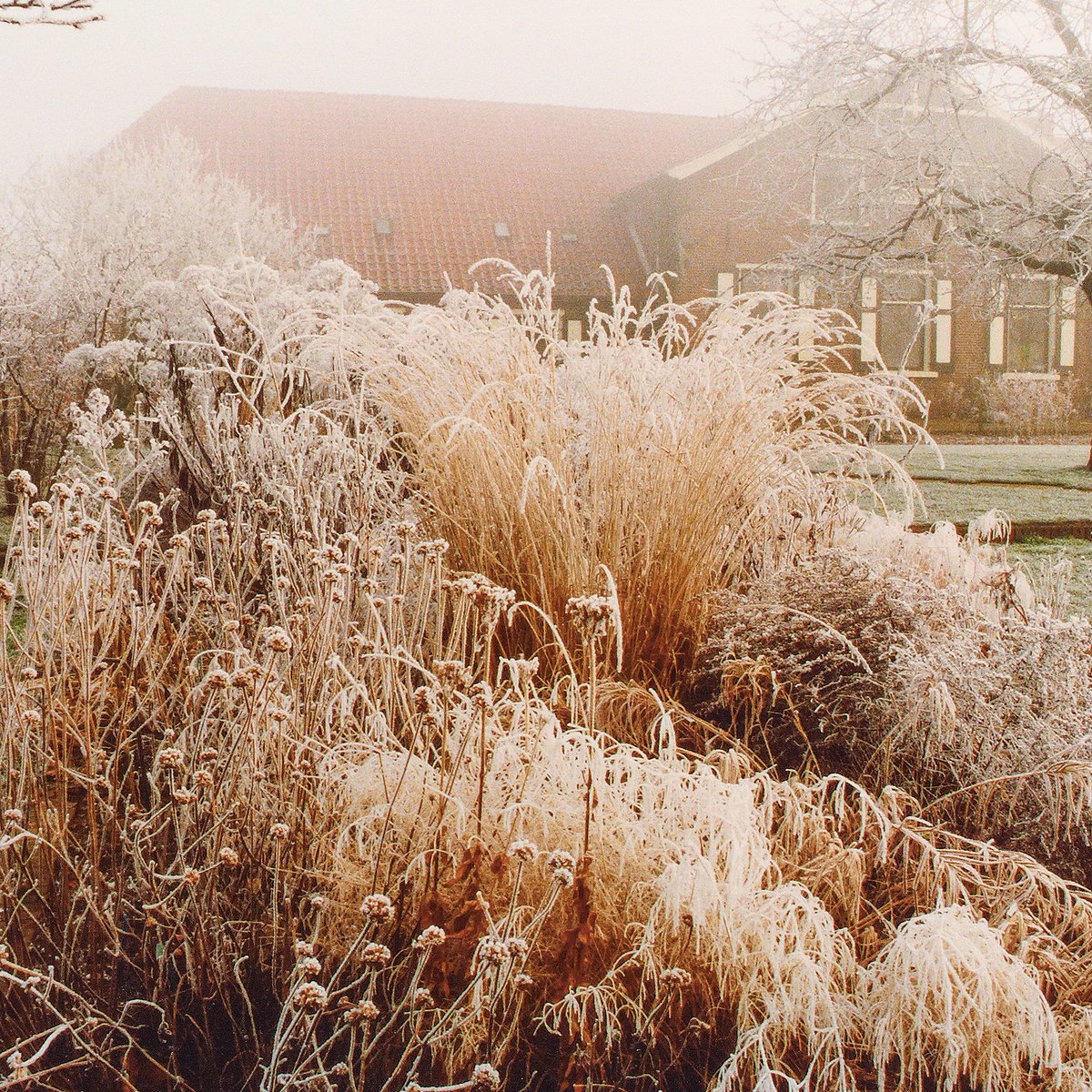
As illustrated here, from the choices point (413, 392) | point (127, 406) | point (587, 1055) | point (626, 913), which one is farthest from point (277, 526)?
point (127, 406)

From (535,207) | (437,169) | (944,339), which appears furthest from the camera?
(437,169)

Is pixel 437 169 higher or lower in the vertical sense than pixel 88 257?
higher

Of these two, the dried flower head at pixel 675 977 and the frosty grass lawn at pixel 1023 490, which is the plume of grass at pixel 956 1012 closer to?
the dried flower head at pixel 675 977

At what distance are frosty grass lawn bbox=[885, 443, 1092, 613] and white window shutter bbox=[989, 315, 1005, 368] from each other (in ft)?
17.4

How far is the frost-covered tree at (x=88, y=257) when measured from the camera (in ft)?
26.5

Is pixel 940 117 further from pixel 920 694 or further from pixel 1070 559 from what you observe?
pixel 920 694

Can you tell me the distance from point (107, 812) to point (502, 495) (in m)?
1.23

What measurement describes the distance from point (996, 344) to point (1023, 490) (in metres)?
10.1

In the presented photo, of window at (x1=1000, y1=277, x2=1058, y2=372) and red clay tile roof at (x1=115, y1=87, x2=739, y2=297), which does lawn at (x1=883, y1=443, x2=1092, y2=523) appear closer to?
window at (x1=1000, y1=277, x2=1058, y2=372)

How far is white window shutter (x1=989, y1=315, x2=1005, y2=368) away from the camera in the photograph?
16906 millimetres

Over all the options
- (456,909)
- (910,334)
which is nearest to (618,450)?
(456,909)

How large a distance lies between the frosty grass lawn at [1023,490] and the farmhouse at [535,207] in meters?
4.75

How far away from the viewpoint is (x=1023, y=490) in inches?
313

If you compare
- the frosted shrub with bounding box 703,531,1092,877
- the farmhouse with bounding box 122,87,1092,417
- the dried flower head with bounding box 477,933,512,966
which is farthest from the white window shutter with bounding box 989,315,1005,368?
the dried flower head with bounding box 477,933,512,966
